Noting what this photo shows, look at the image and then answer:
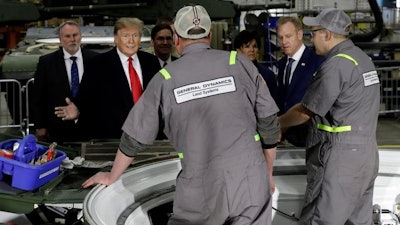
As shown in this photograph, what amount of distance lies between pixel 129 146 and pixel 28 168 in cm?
62

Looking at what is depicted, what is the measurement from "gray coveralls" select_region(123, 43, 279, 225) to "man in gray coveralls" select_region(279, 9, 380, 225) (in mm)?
675

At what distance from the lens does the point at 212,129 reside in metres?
2.47

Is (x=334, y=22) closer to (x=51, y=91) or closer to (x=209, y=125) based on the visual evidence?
(x=209, y=125)

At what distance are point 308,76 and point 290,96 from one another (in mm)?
177

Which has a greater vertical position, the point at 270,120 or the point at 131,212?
the point at 270,120

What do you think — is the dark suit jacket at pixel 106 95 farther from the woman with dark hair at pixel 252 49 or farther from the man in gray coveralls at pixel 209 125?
the man in gray coveralls at pixel 209 125

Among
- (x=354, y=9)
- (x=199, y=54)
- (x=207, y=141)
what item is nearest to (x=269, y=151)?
(x=207, y=141)

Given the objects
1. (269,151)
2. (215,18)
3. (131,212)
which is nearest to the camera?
(269,151)

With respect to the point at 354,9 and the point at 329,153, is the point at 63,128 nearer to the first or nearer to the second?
the point at 329,153

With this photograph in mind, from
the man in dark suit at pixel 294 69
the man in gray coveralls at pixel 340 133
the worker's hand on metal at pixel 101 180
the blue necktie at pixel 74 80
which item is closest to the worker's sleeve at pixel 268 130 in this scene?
the man in gray coveralls at pixel 340 133

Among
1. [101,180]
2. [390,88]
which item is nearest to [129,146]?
[101,180]

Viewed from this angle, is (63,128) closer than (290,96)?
No

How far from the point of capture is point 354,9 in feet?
45.7

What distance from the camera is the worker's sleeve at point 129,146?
2559mm
